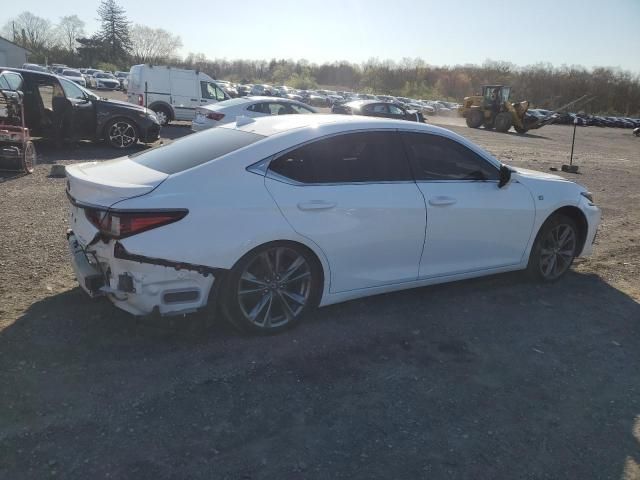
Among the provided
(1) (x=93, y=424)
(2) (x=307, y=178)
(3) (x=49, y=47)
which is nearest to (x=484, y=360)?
(2) (x=307, y=178)

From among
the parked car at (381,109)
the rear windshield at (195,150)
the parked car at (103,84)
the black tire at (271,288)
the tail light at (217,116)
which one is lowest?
the black tire at (271,288)

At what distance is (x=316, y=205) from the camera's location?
3805 mm

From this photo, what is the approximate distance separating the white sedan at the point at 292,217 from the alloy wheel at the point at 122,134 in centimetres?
904

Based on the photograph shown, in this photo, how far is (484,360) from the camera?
3807mm

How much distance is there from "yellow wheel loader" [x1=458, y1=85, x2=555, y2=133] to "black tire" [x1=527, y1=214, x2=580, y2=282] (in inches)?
1177

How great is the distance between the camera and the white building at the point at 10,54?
61750mm

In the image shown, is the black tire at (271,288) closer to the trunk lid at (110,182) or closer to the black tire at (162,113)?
the trunk lid at (110,182)

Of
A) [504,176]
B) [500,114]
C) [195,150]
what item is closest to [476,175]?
[504,176]

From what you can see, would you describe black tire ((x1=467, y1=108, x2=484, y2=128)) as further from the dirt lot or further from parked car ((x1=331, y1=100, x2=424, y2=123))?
the dirt lot

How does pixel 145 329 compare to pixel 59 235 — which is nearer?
pixel 145 329

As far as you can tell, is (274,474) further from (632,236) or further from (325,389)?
(632,236)

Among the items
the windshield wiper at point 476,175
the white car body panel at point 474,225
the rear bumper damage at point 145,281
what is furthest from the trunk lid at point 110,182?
the windshield wiper at point 476,175

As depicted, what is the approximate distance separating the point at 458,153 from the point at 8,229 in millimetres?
4802

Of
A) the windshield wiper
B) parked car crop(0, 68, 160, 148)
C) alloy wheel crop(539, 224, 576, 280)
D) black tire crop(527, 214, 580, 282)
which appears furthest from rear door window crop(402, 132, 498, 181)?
parked car crop(0, 68, 160, 148)
